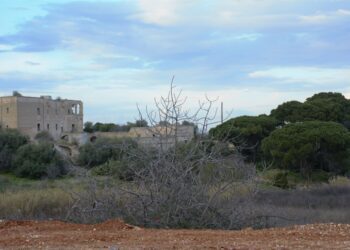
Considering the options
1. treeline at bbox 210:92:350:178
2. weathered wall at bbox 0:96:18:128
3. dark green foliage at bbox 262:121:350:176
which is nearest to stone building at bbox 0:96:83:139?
weathered wall at bbox 0:96:18:128

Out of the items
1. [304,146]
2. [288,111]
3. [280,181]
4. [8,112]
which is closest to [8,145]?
[288,111]

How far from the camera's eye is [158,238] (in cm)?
1008

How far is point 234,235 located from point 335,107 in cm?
4380

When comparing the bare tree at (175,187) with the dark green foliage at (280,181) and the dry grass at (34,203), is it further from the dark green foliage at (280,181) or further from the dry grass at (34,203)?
the dark green foliage at (280,181)

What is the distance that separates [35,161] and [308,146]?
57.4 feet

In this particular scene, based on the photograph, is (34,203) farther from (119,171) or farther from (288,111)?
(288,111)

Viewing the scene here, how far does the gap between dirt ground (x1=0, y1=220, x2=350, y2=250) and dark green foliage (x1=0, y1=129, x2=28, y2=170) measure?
34.8 m

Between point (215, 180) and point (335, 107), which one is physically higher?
point (335, 107)

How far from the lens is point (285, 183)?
33938 mm

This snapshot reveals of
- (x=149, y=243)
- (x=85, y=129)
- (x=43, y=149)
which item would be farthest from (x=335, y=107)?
(x=149, y=243)

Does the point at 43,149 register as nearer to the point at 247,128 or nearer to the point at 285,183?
the point at 247,128

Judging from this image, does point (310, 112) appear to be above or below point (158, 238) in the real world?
above

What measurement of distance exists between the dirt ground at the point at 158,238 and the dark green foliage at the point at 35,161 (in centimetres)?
2807

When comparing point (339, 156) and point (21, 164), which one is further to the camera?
point (21, 164)
